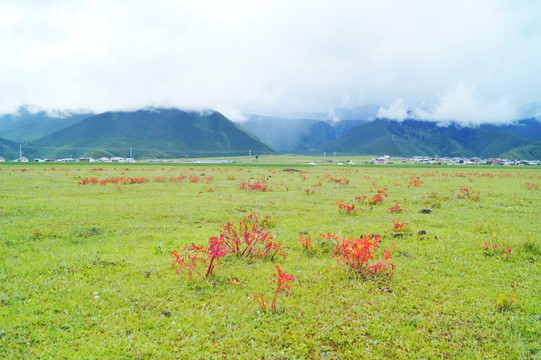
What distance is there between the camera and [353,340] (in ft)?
20.1

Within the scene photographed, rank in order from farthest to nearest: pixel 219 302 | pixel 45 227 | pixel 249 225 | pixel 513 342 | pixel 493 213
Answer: pixel 493 213, pixel 249 225, pixel 45 227, pixel 219 302, pixel 513 342

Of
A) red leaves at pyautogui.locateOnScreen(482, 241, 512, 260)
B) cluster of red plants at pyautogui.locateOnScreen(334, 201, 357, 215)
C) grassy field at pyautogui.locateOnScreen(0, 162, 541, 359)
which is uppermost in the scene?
cluster of red plants at pyautogui.locateOnScreen(334, 201, 357, 215)

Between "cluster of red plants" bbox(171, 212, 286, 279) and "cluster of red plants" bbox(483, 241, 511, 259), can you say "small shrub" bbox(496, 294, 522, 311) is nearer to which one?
"cluster of red plants" bbox(483, 241, 511, 259)

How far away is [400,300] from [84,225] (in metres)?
13.3

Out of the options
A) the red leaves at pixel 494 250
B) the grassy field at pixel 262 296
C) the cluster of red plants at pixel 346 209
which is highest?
the cluster of red plants at pixel 346 209

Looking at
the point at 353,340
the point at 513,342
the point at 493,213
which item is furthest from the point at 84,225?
the point at 493,213

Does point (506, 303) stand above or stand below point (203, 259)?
below

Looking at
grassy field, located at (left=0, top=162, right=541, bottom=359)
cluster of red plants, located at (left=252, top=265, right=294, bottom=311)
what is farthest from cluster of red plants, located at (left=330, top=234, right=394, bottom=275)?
cluster of red plants, located at (left=252, top=265, right=294, bottom=311)

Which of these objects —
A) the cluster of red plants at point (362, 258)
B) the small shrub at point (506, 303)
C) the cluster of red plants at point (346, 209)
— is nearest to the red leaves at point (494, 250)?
the small shrub at point (506, 303)

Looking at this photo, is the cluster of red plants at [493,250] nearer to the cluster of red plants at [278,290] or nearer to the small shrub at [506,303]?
the small shrub at [506,303]

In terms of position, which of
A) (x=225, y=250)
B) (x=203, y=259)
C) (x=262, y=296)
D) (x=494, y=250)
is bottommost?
(x=262, y=296)

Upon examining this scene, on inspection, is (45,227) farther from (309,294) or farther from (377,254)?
(377,254)

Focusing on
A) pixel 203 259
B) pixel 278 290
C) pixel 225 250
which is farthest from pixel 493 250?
pixel 203 259

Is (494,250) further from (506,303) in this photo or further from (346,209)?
(346,209)
